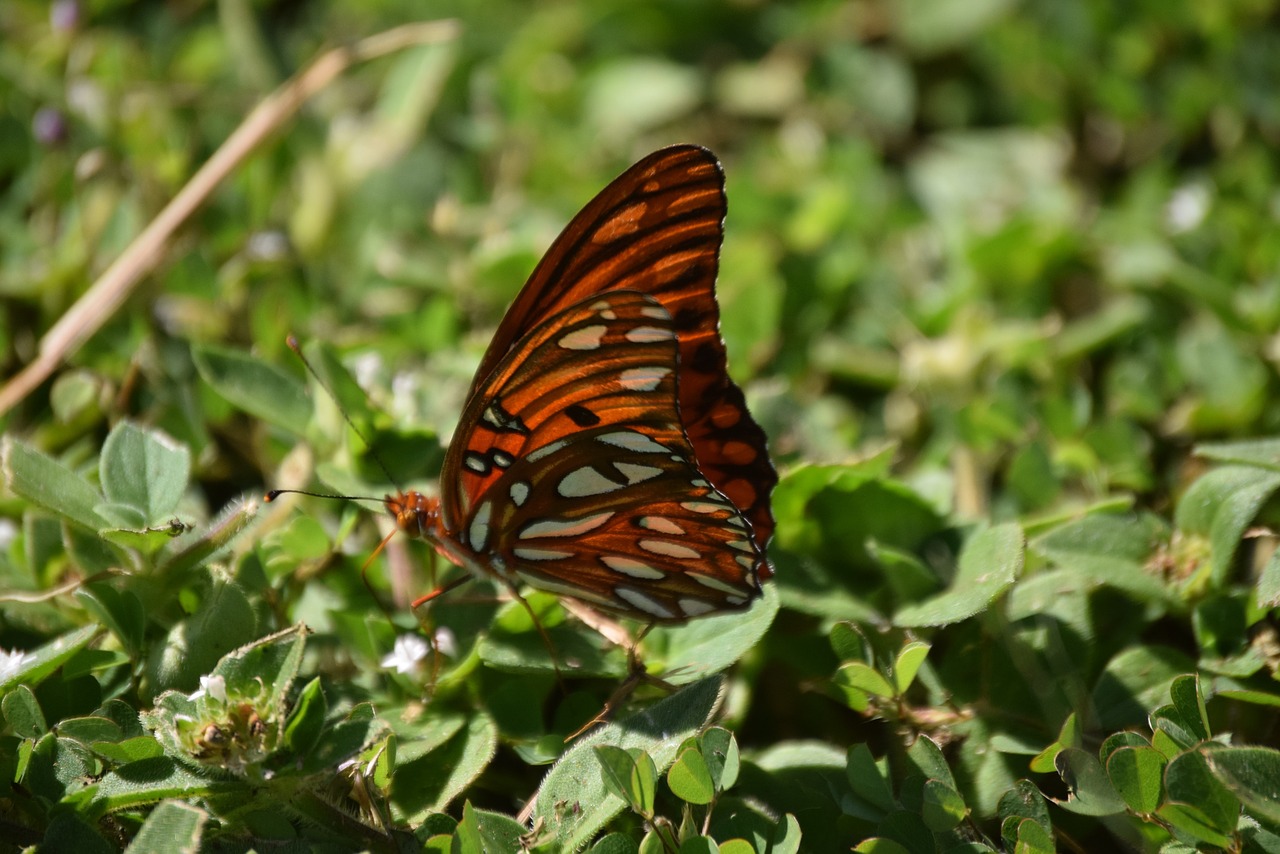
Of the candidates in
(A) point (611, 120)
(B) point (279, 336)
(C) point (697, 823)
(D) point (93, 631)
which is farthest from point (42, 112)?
(C) point (697, 823)

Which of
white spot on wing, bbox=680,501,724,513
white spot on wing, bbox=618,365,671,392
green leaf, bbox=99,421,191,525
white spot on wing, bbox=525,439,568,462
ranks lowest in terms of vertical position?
white spot on wing, bbox=680,501,724,513

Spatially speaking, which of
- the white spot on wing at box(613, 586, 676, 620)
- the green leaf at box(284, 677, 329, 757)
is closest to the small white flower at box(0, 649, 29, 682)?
the green leaf at box(284, 677, 329, 757)

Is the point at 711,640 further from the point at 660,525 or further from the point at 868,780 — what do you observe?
the point at 868,780

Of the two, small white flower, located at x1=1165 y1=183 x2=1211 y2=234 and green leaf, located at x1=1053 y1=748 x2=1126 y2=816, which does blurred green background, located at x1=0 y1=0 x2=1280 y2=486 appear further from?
green leaf, located at x1=1053 y1=748 x2=1126 y2=816

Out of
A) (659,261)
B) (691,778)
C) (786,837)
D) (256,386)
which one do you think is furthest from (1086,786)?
(256,386)

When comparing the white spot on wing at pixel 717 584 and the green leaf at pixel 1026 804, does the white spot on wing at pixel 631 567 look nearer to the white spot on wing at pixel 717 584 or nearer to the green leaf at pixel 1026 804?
the white spot on wing at pixel 717 584

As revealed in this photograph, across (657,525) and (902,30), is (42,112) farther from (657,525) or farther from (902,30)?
(902,30)
